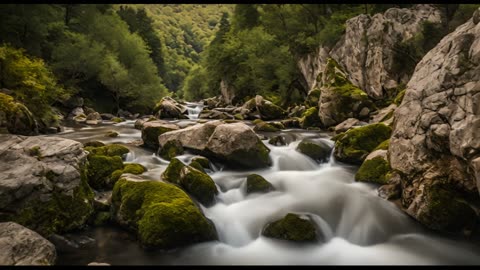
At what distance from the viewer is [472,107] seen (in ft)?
21.9

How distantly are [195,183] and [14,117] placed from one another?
33.6ft

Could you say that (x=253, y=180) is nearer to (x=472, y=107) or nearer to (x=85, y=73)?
(x=472, y=107)

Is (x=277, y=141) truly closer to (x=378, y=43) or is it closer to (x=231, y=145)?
(x=231, y=145)

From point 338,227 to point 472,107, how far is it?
3.95 meters

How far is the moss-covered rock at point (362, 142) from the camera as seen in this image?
12.1 m

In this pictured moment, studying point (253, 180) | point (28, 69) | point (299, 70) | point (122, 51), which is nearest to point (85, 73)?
point (122, 51)

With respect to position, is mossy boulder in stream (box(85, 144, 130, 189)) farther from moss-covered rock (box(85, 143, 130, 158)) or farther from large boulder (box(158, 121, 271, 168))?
large boulder (box(158, 121, 271, 168))

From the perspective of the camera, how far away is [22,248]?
539 centimetres

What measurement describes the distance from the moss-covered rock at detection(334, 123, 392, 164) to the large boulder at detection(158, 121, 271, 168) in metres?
3.10

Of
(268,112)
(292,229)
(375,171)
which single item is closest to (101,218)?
(292,229)

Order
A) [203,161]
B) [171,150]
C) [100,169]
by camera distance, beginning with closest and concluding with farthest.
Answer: [100,169] → [203,161] → [171,150]

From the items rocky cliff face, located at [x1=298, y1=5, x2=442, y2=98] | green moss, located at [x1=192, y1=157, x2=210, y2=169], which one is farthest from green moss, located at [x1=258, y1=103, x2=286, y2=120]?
green moss, located at [x1=192, y1=157, x2=210, y2=169]

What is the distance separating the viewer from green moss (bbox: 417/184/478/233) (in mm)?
7184

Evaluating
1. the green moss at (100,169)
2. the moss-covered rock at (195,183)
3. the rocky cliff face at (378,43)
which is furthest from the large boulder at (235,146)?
the rocky cliff face at (378,43)
